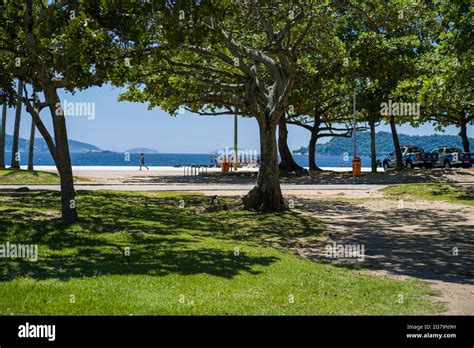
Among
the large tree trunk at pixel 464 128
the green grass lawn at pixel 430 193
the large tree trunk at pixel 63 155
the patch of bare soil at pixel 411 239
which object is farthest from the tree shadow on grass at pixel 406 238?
the large tree trunk at pixel 464 128

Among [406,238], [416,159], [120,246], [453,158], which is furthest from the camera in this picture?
[453,158]

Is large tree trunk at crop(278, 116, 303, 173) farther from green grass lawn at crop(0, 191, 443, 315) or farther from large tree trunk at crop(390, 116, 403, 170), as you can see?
green grass lawn at crop(0, 191, 443, 315)

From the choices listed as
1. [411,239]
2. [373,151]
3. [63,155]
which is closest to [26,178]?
[63,155]

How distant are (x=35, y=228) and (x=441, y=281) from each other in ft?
31.1

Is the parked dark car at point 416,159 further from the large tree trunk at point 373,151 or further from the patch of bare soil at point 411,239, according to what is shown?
the patch of bare soil at point 411,239

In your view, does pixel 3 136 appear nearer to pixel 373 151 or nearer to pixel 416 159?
pixel 373 151

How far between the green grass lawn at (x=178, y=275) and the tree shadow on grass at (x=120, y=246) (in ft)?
0.07

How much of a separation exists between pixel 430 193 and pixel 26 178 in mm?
21790

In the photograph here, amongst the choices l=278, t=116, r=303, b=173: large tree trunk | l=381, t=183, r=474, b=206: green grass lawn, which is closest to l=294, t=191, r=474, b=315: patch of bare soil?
l=381, t=183, r=474, b=206: green grass lawn

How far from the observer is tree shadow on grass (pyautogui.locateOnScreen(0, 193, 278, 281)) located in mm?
8992

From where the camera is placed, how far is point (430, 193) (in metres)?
25.0

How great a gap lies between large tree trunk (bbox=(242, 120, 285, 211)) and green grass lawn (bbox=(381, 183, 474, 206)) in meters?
7.34

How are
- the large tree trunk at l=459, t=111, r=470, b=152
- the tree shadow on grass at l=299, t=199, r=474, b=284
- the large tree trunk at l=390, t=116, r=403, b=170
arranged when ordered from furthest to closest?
the large tree trunk at l=459, t=111, r=470, b=152 < the large tree trunk at l=390, t=116, r=403, b=170 < the tree shadow on grass at l=299, t=199, r=474, b=284
